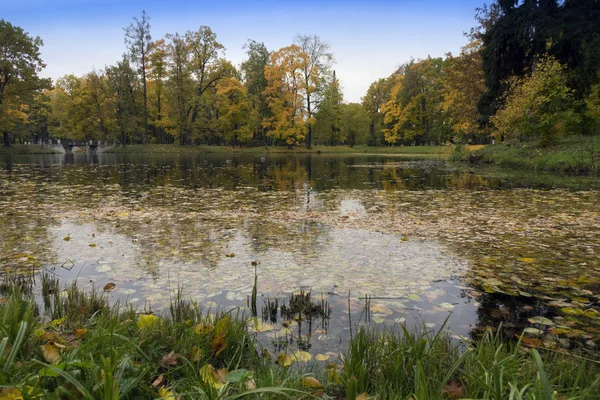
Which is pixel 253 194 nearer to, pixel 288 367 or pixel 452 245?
pixel 452 245

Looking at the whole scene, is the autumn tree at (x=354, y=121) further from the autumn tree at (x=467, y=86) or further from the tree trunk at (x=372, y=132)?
the autumn tree at (x=467, y=86)

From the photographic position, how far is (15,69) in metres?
42.9

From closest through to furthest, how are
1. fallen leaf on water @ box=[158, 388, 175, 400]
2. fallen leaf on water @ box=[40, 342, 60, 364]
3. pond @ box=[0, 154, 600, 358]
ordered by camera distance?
fallen leaf on water @ box=[158, 388, 175, 400]
fallen leaf on water @ box=[40, 342, 60, 364]
pond @ box=[0, 154, 600, 358]

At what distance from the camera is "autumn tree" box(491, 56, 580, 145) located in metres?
22.8

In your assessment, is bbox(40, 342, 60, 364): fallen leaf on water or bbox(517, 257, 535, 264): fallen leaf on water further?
bbox(517, 257, 535, 264): fallen leaf on water

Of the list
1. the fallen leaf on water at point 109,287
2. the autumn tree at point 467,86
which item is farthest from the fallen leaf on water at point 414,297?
the autumn tree at point 467,86

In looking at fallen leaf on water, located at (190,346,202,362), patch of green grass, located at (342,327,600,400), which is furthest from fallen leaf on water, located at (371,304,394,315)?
fallen leaf on water, located at (190,346,202,362)

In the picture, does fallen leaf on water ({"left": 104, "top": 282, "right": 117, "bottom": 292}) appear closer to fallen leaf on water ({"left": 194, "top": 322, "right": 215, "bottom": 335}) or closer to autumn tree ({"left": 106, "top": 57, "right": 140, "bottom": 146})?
fallen leaf on water ({"left": 194, "top": 322, "right": 215, "bottom": 335})

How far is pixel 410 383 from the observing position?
7.89 feet

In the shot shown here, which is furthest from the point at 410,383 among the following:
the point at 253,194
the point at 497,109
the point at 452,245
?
the point at 497,109

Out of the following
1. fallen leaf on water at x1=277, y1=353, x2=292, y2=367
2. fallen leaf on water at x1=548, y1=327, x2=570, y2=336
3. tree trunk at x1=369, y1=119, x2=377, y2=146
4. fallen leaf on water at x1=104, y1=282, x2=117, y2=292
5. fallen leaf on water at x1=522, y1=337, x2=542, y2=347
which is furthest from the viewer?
tree trunk at x1=369, y1=119, x2=377, y2=146

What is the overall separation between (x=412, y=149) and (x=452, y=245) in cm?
5525

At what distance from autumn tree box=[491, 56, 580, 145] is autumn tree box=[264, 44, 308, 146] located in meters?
33.1

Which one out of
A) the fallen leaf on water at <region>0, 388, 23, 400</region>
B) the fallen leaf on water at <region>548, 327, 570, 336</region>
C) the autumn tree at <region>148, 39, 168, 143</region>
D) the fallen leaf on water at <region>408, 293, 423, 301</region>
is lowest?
the fallen leaf on water at <region>548, 327, 570, 336</region>
